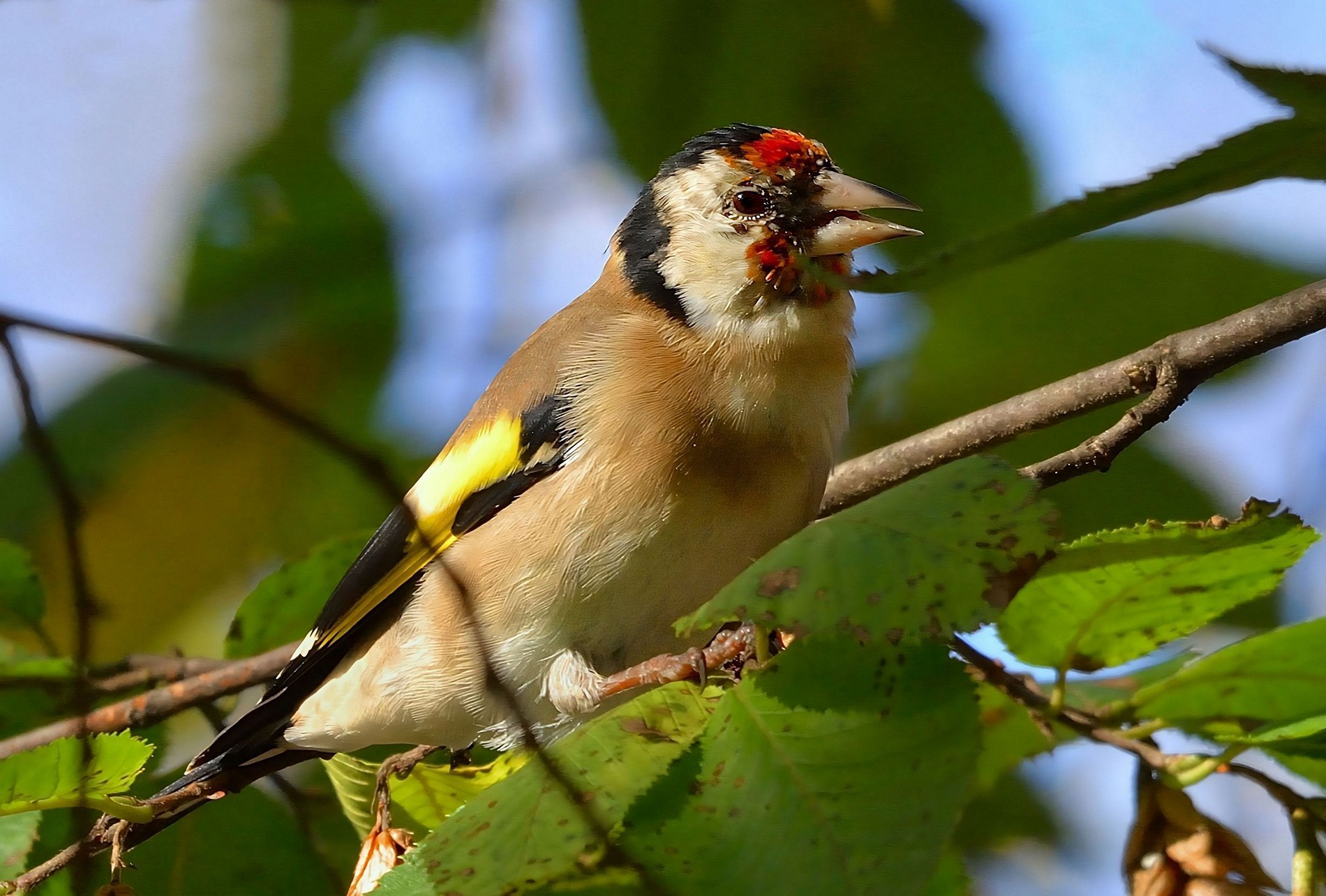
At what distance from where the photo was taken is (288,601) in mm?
2688

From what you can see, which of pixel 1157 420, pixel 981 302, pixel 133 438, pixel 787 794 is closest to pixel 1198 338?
pixel 1157 420

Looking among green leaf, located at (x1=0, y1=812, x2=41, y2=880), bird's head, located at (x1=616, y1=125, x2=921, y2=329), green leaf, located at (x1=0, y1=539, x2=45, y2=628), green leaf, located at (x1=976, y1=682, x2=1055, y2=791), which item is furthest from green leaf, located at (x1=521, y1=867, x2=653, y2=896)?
green leaf, located at (x1=0, y1=539, x2=45, y2=628)

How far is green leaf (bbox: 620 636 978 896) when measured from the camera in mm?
1213

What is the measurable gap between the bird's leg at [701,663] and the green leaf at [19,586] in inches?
59.1

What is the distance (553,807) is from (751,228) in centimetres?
143

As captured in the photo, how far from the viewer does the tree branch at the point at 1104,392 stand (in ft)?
5.16

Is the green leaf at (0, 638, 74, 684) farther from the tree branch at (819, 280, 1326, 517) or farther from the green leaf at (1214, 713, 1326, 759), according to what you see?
the green leaf at (1214, 713, 1326, 759)

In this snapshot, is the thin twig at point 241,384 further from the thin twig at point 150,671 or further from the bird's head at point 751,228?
the thin twig at point 150,671

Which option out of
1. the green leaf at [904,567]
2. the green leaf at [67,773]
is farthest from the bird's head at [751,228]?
the green leaf at [67,773]

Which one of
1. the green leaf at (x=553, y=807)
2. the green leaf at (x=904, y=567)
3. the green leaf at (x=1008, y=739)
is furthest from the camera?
the green leaf at (x=1008, y=739)

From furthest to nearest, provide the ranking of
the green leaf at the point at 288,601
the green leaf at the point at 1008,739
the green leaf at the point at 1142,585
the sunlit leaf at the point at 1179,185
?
the green leaf at the point at 288,601 < the green leaf at the point at 1008,739 < the green leaf at the point at 1142,585 < the sunlit leaf at the point at 1179,185

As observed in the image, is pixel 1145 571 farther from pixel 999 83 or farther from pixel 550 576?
pixel 999 83

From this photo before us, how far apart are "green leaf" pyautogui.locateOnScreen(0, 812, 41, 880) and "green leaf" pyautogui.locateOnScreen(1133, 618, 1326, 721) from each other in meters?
1.77

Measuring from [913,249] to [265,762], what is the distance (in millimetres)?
1736
